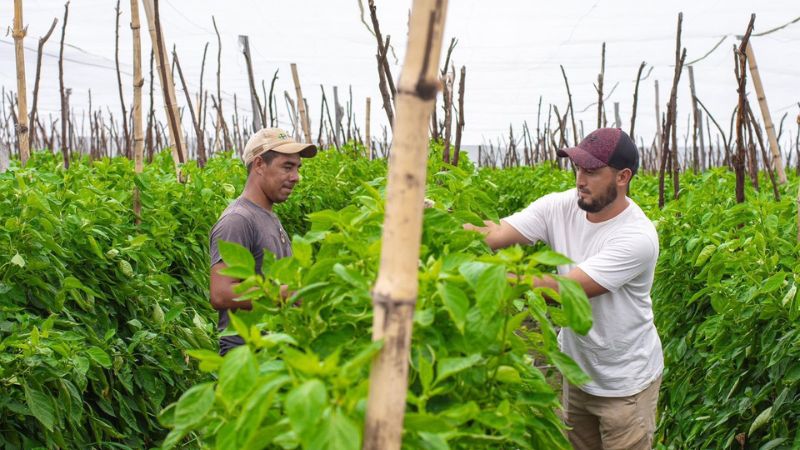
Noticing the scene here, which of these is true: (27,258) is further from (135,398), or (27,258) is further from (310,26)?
(310,26)

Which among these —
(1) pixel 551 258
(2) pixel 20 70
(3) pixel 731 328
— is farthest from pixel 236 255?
(2) pixel 20 70

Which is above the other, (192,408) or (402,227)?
(402,227)

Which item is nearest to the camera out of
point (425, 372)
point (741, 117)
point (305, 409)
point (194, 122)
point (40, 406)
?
point (305, 409)

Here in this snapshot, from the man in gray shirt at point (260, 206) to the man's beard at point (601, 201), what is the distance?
1063mm

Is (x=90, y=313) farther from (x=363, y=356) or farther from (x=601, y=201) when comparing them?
(x=363, y=356)

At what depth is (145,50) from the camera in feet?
49.5

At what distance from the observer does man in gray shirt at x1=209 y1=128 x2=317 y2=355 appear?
9.53ft

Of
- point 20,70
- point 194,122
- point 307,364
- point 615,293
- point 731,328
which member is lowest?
point 731,328

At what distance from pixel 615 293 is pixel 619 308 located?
0.05m

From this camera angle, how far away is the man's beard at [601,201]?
278 centimetres

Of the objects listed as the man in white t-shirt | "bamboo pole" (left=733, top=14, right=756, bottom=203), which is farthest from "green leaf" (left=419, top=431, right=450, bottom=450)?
"bamboo pole" (left=733, top=14, right=756, bottom=203)

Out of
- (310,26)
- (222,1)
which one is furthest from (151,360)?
(310,26)

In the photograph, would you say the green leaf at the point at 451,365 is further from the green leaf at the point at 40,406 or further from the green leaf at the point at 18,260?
the green leaf at the point at 18,260

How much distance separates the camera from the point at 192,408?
4.09 ft
